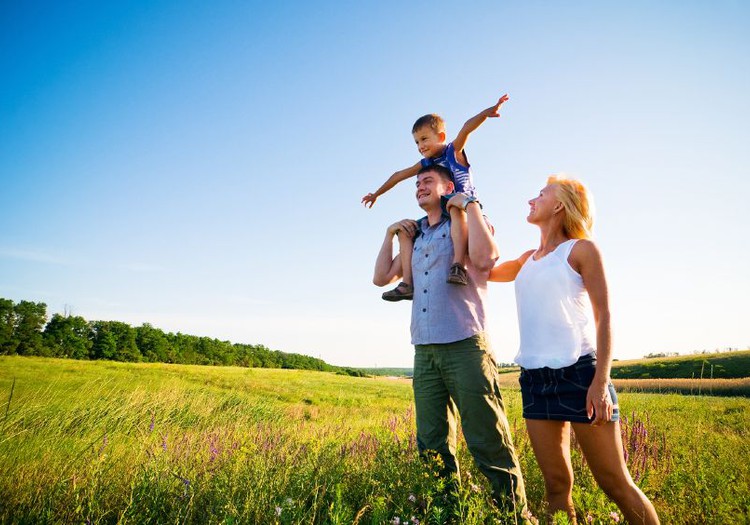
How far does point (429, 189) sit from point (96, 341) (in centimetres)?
8312

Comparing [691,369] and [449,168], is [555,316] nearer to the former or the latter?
[449,168]

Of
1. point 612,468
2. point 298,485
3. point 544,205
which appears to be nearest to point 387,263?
point 544,205

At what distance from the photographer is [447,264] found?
3.05 metres

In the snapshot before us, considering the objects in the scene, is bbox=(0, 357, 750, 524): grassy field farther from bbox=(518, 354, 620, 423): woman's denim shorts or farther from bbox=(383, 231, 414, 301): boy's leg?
bbox=(383, 231, 414, 301): boy's leg

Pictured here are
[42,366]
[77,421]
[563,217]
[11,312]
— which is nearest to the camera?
[563,217]

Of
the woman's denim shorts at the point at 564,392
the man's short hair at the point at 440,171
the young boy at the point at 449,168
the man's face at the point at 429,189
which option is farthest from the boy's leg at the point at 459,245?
the woman's denim shorts at the point at 564,392

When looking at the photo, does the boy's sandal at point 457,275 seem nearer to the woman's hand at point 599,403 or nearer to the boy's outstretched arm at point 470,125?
the woman's hand at point 599,403

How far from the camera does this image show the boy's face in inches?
175

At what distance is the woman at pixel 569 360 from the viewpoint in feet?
6.89

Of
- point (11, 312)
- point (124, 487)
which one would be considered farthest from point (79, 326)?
point (124, 487)

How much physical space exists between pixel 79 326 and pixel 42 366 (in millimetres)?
43291

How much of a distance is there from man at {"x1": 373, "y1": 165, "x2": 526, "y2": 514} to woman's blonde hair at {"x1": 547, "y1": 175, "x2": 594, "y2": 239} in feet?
1.81

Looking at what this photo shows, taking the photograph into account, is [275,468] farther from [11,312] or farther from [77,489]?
[11,312]

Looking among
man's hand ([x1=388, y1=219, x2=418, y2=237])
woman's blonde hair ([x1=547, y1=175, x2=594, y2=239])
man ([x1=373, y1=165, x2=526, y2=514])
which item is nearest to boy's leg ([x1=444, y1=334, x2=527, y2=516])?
man ([x1=373, y1=165, x2=526, y2=514])
